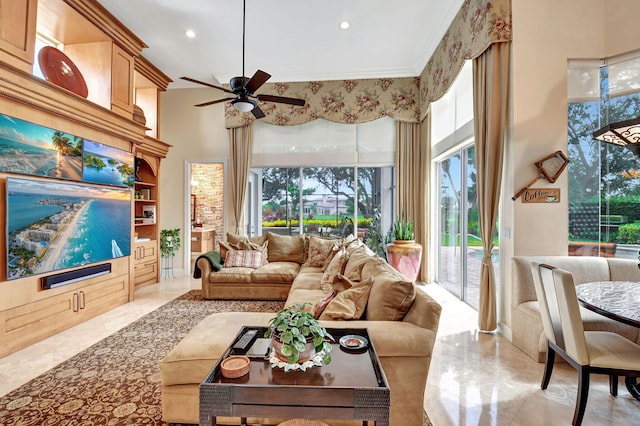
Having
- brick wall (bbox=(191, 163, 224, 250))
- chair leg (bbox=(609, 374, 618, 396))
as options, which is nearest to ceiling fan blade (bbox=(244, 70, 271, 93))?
chair leg (bbox=(609, 374, 618, 396))

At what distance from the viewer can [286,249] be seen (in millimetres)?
5039

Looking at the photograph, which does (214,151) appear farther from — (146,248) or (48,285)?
(48,285)

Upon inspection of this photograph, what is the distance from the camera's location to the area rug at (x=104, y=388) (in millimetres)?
1882

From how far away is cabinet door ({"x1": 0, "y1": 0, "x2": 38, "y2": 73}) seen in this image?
2.56 meters

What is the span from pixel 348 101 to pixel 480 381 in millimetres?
4831

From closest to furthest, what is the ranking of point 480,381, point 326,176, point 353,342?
point 353,342 < point 480,381 < point 326,176

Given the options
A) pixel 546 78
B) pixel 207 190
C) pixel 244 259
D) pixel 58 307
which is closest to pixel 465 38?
pixel 546 78

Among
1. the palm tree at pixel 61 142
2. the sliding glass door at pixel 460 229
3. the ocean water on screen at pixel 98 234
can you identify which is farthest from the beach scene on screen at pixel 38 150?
the sliding glass door at pixel 460 229

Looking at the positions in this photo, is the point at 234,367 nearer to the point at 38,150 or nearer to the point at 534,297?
the point at 534,297

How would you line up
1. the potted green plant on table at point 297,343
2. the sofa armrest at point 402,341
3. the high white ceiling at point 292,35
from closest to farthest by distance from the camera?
the potted green plant on table at point 297,343 < the sofa armrest at point 402,341 < the high white ceiling at point 292,35

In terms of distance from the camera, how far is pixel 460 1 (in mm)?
3590

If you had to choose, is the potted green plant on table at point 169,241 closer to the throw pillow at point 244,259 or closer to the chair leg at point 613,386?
the throw pillow at point 244,259

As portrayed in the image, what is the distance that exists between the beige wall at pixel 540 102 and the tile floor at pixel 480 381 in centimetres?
105

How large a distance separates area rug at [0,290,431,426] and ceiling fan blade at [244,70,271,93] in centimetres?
271
